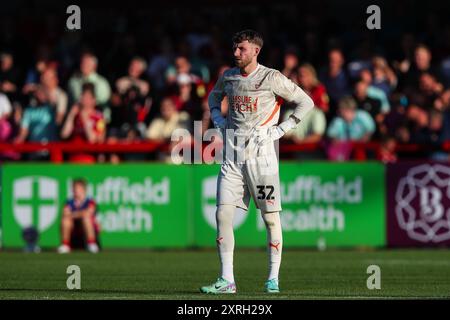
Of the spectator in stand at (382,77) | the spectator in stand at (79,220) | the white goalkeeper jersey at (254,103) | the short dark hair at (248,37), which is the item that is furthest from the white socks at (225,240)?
the spectator in stand at (382,77)

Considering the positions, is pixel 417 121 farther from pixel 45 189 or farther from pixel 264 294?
pixel 264 294

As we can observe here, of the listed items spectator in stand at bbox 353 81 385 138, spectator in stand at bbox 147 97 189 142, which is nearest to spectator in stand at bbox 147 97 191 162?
spectator in stand at bbox 147 97 189 142

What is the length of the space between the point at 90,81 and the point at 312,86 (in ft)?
13.2

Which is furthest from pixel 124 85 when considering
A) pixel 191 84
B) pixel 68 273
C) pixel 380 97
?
pixel 68 273

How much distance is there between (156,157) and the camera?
2247 centimetres

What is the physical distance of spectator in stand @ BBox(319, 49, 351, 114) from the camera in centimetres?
2322

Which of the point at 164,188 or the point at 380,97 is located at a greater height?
the point at 380,97

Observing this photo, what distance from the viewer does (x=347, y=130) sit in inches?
872

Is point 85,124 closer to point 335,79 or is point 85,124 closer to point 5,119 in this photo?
point 5,119

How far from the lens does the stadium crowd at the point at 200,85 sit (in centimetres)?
2225

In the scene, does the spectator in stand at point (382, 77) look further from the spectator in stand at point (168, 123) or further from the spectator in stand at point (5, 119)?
the spectator in stand at point (5, 119)

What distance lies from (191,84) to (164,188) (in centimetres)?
215

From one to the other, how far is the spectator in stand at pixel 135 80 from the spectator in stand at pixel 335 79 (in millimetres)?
3084

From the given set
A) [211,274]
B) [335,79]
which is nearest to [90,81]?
[335,79]
